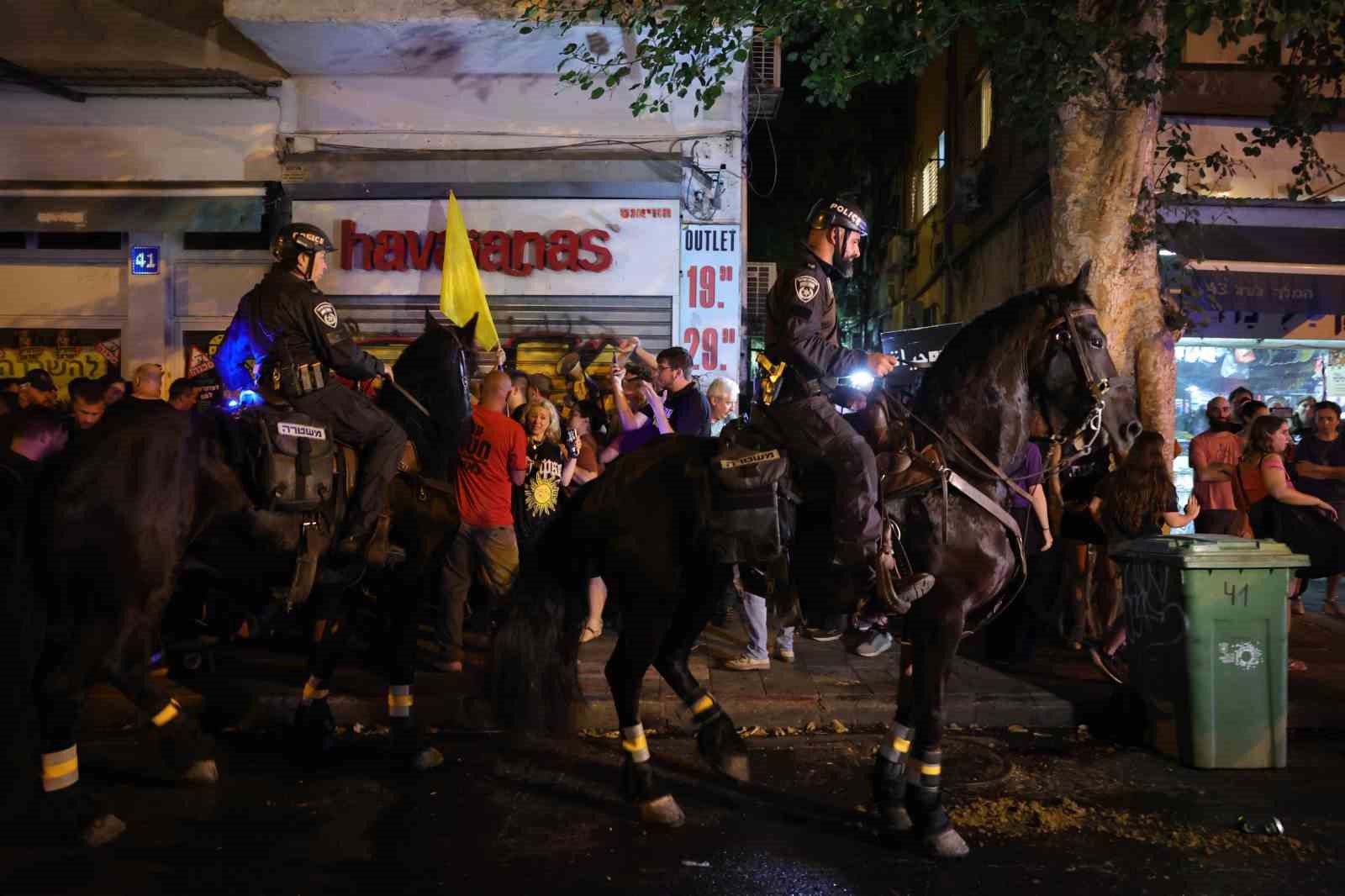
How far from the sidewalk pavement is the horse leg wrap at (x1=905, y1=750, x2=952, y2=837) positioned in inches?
55.9

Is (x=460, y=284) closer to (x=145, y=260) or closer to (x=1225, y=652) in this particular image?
(x=145, y=260)

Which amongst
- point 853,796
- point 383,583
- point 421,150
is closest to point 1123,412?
point 853,796

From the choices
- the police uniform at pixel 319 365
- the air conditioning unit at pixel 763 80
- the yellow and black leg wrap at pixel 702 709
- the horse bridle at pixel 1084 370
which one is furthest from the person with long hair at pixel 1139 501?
the air conditioning unit at pixel 763 80

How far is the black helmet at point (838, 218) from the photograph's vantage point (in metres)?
5.34

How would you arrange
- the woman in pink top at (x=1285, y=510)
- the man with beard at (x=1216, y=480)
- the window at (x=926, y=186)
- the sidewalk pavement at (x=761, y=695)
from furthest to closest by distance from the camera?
1. the window at (x=926, y=186)
2. the man with beard at (x=1216, y=480)
3. the woman in pink top at (x=1285, y=510)
4. the sidewalk pavement at (x=761, y=695)

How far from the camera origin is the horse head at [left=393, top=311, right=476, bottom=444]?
6672 millimetres

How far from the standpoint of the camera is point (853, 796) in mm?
5758

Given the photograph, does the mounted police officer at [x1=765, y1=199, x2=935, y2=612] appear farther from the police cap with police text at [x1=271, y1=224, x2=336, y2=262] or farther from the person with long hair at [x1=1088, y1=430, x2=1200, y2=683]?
the person with long hair at [x1=1088, y1=430, x2=1200, y2=683]

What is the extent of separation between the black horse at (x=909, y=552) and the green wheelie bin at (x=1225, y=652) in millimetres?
1662

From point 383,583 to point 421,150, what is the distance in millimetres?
9463

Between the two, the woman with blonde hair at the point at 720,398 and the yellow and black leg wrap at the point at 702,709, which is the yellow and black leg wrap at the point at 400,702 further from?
the woman with blonde hair at the point at 720,398

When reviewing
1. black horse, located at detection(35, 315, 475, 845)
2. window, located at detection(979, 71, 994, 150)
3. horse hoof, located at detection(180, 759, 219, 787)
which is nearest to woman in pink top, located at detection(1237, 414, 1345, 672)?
black horse, located at detection(35, 315, 475, 845)

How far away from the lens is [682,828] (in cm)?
527

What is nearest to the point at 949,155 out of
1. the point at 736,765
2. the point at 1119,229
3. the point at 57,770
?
the point at 1119,229
